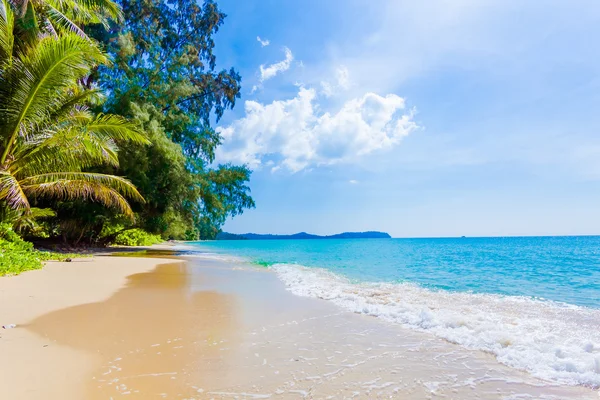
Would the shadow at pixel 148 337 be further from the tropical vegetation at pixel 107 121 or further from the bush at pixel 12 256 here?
the tropical vegetation at pixel 107 121

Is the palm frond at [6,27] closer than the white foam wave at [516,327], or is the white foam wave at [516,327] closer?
the white foam wave at [516,327]

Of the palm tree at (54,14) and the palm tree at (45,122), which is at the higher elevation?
the palm tree at (54,14)

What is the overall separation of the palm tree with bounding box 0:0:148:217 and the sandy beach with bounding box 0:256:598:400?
5365 millimetres

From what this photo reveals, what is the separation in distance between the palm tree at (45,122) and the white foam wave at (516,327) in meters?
7.64

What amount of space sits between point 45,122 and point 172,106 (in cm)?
1004

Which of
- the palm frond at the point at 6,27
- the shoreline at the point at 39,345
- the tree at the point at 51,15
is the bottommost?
the shoreline at the point at 39,345

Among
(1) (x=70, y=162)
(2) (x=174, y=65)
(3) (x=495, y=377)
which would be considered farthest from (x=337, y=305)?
(2) (x=174, y=65)

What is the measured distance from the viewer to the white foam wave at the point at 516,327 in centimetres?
355

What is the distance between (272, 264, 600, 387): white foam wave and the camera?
3.55 metres

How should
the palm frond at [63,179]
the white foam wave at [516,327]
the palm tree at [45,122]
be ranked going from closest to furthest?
the white foam wave at [516,327]
the palm tree at [45,122]
the palm frond at [63,179]

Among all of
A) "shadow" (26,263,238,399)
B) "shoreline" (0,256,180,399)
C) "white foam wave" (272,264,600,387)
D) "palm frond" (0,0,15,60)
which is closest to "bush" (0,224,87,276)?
"shoreline" (0,256,180,399)

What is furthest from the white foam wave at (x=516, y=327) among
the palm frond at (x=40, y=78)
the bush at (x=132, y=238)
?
the bush at (x=132, y=238)

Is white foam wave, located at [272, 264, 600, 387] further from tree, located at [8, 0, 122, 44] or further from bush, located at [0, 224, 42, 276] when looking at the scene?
tree, located at [8, 0, 122, 44]

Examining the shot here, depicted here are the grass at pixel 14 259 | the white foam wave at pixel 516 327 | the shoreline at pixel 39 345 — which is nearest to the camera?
the shoreline at pixel 39 345
